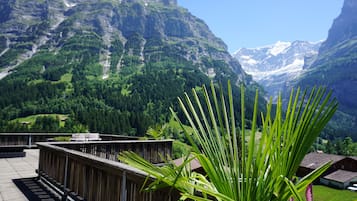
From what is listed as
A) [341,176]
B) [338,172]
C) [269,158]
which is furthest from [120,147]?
[338,172]

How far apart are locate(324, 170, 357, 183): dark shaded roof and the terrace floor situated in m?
75.0

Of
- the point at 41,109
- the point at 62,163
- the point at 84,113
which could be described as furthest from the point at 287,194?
the point at 41,109

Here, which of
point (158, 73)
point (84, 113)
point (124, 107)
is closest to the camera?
point (84, 113)

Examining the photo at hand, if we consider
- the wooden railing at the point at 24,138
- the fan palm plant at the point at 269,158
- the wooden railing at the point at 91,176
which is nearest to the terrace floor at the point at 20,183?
the wooden railing at the point at 91,176

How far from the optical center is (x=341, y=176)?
73.6 meters

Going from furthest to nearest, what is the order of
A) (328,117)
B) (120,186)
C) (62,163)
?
(62,163) → (120,186) → (328,117)

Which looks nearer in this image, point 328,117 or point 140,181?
point 328,117

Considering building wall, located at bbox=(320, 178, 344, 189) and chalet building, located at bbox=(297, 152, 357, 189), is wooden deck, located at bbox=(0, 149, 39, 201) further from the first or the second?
building wall, located at bbox=(320, 178, 344, 189)

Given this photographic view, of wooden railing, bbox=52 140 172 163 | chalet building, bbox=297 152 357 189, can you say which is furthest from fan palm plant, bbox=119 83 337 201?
chalet building, bbox=297 152 357 189

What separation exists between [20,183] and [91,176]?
3.81 metres

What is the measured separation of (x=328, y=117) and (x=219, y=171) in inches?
34.7

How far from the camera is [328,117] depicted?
212cm

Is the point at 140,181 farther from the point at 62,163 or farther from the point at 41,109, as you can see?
the point at 41,109

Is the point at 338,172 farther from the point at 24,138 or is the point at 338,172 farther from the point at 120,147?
the point at 120,147
